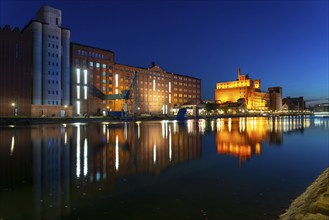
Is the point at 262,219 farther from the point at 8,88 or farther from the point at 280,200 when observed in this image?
the point at 8,88

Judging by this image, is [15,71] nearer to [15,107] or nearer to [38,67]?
[38,67]

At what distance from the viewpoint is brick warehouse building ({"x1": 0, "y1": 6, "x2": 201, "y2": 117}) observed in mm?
84938

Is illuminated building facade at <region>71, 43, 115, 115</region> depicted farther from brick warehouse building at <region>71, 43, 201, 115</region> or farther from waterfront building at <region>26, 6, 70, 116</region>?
waterfront building at <region>26, 6, 70, 116</region>

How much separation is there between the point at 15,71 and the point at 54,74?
13.4 metres

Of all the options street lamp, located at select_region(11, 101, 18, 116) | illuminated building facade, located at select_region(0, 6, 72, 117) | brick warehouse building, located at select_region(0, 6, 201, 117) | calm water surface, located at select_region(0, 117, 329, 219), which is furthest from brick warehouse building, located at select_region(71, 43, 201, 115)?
calm water surface, located at select_region(0, 117, 329, 219)

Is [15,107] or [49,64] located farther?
[49,64]

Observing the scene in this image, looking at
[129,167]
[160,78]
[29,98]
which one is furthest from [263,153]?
[160,78]

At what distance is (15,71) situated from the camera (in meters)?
85.8

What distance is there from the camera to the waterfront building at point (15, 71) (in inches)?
3260

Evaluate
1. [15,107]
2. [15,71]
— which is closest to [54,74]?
[15,71]

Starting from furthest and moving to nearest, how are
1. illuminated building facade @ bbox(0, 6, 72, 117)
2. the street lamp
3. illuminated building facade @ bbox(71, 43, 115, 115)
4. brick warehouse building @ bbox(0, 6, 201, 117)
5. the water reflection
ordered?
illuminated building facade @ bbox(71, 43, 115, 115), brick warehouse building @ bbox(0, 6, 201, 117), illuminated building facade @ bbox(0, 6, 72, 117), the street lamp, the water reflection

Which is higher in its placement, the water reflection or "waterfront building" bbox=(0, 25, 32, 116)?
"waterfront building" bbox=(0, 25, 32, 116)

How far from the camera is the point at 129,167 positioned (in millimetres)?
14625

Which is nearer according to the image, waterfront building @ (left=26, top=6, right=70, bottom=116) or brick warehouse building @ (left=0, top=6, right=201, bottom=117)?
brick warehouse building @ (left=0, top=6, right=201, bottom=117)
